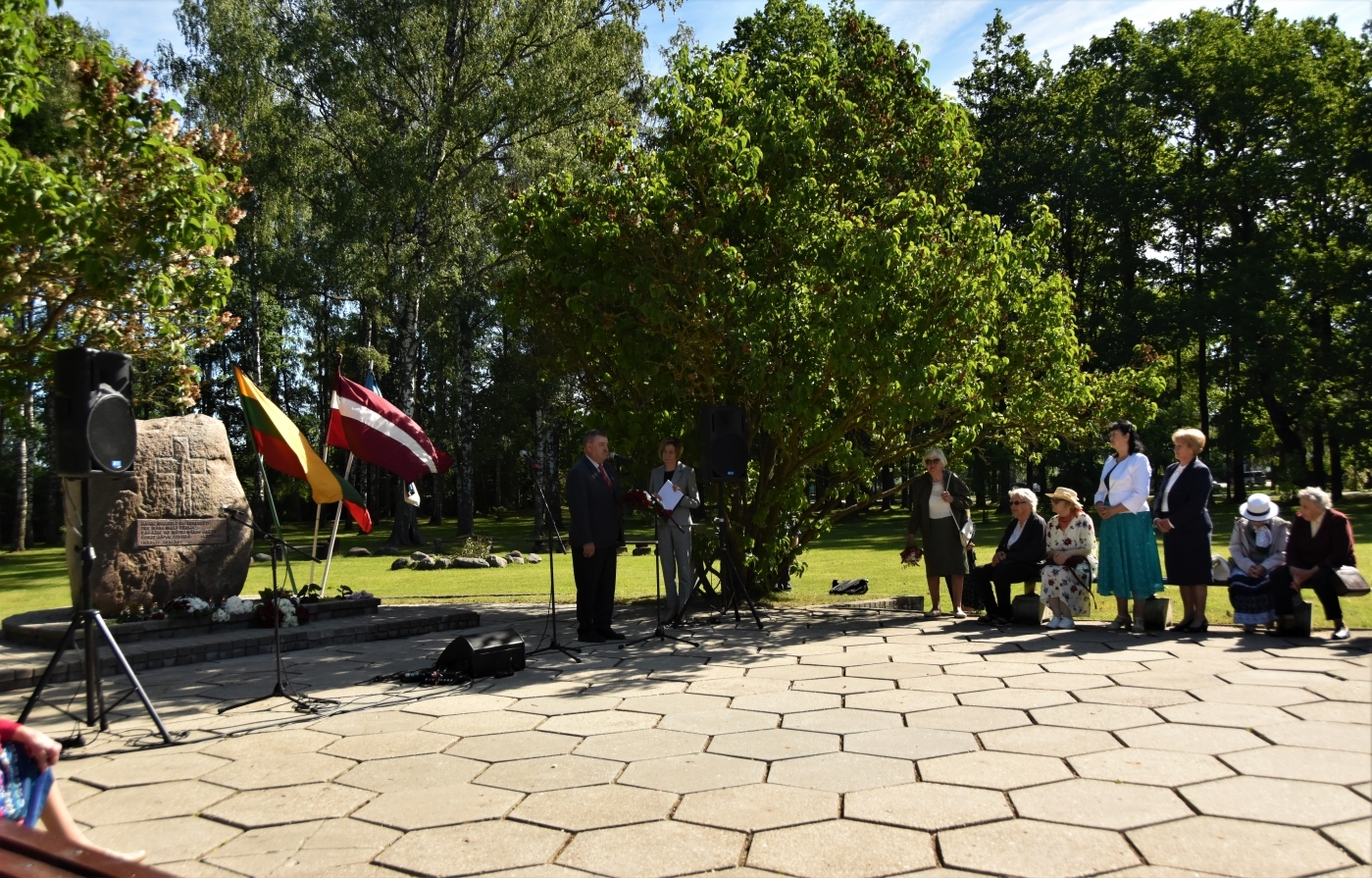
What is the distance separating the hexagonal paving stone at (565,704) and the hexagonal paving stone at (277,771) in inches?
50.1

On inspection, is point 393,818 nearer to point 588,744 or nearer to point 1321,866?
point 588,744

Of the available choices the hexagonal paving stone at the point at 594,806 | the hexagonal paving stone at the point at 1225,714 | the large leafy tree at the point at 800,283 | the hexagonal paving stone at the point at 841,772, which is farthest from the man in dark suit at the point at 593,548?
the hexagonal paving stone at the point at 1225,714

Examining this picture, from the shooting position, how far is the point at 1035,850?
11.1ft

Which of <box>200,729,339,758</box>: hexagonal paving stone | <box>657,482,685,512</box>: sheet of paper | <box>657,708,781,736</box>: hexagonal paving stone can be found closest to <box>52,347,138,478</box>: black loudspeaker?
<box>200,729,339,758</box>: hexagonal paving stone

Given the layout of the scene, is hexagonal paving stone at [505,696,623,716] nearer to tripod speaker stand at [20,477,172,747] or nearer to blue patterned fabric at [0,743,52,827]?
tripod speaker stand at [20,477,172,747]

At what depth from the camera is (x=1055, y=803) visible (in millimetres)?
3830

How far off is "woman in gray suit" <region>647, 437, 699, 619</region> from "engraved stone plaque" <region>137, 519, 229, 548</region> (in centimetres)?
435

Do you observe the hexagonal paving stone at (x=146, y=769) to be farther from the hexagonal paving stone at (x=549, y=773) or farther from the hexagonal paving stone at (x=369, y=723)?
the hexagonal paving stone at (x=549, y=773)

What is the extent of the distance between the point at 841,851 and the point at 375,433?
8.26m

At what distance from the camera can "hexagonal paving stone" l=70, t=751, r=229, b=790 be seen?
4.67 meters

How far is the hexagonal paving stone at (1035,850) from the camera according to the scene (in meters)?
3.22

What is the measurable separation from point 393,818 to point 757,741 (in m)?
1.79

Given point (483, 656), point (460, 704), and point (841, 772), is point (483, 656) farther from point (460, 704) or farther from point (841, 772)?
point (841, 772)

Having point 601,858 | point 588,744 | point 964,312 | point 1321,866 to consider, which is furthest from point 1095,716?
point 964,312
